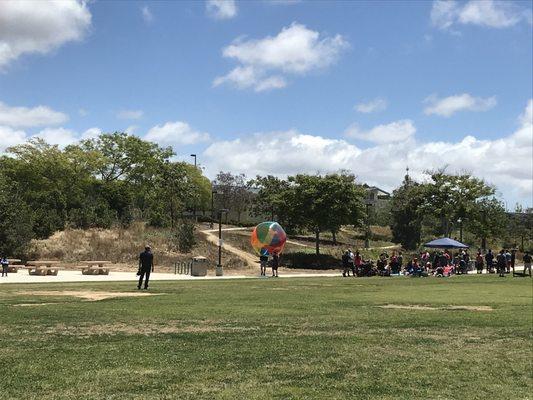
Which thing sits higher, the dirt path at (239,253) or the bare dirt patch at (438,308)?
the dirt path at (239,253)

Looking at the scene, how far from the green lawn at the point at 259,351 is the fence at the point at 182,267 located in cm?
2211

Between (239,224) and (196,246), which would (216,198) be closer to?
(239,224)

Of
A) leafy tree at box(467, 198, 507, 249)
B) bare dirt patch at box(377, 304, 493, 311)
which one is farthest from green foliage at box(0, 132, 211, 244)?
bare dirt patch at box(377, 304, 493, 311)

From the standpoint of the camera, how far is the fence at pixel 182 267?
37.2 metres

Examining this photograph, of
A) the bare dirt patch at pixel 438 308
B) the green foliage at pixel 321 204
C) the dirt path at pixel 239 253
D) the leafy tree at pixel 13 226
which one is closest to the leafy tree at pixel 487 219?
the green foliage at pixel 321 204

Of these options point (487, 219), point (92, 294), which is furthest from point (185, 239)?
point (487, 219)

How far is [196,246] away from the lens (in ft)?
155

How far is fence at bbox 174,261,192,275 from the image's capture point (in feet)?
122

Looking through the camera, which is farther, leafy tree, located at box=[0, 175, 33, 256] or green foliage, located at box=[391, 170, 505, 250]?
green foliage, located at box=[391, 170, 505, 250]

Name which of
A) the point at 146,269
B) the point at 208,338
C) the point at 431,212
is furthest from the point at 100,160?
the point at 208,338

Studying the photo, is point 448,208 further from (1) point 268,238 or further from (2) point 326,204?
(1) point 268,238

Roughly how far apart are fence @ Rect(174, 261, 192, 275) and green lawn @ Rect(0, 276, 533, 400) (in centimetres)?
2211

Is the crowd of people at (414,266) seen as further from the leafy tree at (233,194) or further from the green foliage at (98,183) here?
the leafy tree at (233,194)

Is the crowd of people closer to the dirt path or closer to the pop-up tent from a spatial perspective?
the pop-up tent
